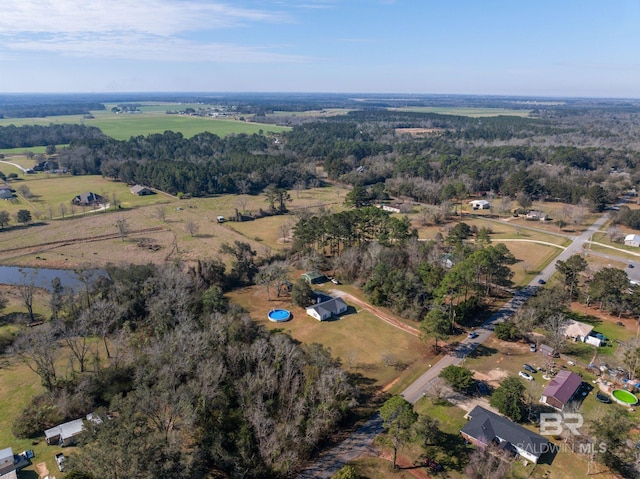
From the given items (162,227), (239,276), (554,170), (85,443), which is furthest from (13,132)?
(554,170)

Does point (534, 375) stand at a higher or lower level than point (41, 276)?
lower

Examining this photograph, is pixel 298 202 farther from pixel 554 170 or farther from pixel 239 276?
pixel 554 170

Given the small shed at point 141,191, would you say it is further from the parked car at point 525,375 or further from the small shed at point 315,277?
the parked car at point 525,375

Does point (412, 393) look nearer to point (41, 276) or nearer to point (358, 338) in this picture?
point (358, 338)

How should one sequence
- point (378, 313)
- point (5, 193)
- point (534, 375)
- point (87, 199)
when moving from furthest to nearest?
point (5, 193), point (87, 199), point (378, 313), point (534, 375)

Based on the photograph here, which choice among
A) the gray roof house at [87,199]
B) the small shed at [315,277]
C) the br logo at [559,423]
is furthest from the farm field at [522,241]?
the gray roof house at [87,199]

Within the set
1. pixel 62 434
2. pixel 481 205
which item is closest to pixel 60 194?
pixel 62 434

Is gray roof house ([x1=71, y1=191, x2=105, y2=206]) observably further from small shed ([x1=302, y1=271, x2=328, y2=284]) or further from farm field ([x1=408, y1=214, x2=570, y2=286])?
farm field ([x1=408, y1=214, x2=570, y2=286])
